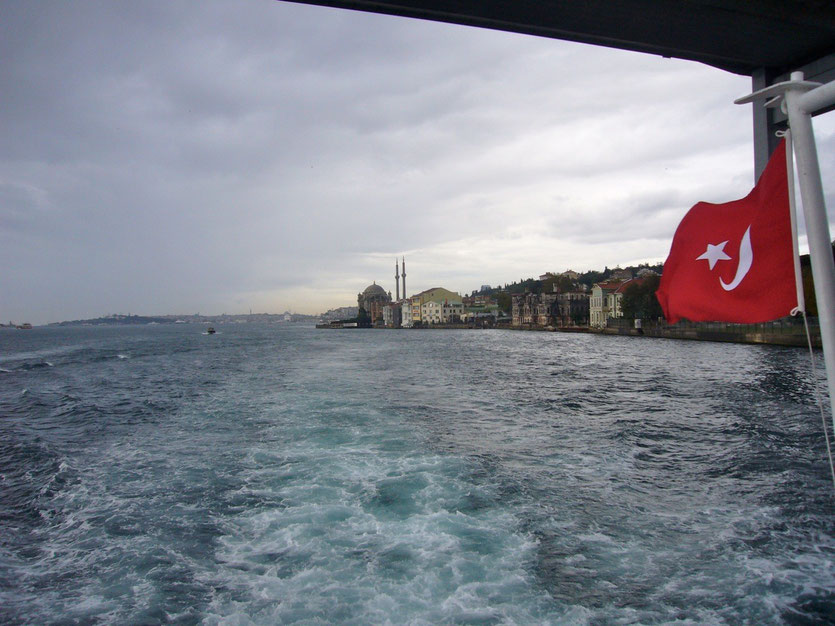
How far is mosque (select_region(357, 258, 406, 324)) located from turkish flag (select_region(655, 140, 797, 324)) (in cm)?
13657

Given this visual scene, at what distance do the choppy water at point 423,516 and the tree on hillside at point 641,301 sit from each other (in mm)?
53208

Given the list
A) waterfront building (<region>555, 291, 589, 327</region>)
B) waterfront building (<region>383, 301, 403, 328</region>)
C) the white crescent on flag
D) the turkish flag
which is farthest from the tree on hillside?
waterfront building (<region>383, 301, 403, 328</region>)

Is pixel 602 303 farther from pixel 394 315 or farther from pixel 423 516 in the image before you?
pixel 423 516

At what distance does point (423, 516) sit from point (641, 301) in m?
65.2

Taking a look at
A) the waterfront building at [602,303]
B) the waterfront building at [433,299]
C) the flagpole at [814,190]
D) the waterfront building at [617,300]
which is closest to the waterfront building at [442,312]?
the waterfront building at [433,299]

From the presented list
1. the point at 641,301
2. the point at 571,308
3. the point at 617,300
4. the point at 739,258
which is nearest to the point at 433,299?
the point at 571,308

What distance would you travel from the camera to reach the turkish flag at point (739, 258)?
7.69 ft

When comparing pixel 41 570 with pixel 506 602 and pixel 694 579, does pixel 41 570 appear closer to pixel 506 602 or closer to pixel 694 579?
pixel 506 602

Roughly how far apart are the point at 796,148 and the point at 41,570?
695cm

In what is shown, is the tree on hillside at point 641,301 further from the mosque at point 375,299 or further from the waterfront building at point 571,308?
the mosque at point 375,299

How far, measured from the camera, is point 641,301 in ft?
207

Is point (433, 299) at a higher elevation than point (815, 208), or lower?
higher

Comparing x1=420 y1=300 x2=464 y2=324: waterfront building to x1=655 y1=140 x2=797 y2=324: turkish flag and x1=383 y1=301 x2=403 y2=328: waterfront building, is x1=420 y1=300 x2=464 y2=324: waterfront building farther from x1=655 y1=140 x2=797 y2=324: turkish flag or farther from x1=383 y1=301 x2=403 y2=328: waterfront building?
x1=655 y1=140 x2=797 y2=324: turkish flag

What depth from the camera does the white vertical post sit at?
181cm
